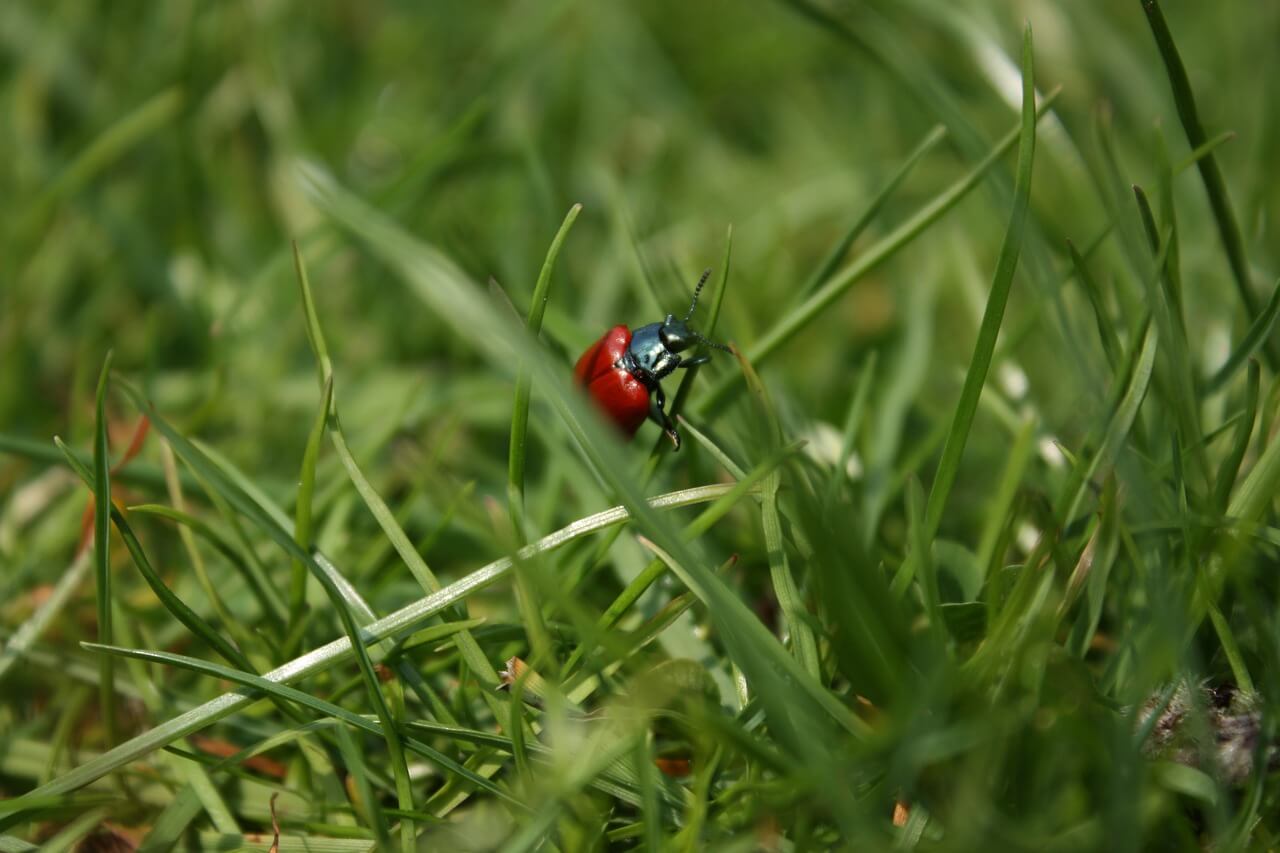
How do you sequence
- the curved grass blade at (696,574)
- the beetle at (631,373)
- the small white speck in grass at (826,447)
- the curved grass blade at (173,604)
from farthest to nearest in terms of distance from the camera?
the small white speck in grass at (826,447) → the beetle at (631,373) → the curved grass blade at (173,604) → the curved grass blade at (696,574)

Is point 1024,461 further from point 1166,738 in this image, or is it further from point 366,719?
point 366,719

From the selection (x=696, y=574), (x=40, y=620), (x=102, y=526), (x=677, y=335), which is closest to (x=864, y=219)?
(x=677, y=335)

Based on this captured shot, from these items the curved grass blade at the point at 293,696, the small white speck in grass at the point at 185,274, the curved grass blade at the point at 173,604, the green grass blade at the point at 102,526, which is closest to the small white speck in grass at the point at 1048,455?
the curved grass blade at the point at 293,696

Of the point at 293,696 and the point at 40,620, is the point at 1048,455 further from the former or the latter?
the point at 40,620

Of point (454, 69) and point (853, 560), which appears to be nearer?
point (853, 560)

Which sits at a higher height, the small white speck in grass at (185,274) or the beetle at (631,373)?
the small white speck in grass at (185,274)

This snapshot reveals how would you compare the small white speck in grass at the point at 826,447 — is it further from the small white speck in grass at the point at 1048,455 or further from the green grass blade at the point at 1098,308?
the green grass blade at the point at 1098,308

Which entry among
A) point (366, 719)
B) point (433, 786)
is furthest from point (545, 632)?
point (433, 786)

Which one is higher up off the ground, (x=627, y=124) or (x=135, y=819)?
(x=627, y=124)
